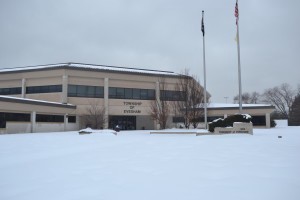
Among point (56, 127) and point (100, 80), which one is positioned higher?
point (100, 80)

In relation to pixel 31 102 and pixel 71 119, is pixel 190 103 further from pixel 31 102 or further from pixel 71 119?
pixel 31 102

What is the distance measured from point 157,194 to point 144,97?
1750 inches

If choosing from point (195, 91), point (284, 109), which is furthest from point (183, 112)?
point (284, 109)

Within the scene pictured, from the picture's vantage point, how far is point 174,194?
17.9 ft

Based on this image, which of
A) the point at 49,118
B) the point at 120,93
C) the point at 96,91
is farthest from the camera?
the point at 120,93

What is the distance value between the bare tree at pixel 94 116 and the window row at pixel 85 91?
1.52m

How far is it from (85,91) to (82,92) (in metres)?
0.60

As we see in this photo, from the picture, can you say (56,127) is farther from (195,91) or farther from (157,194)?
(157,194)

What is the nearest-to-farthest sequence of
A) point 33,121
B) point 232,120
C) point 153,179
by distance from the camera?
point 153,179, point 232,120, point 33,121

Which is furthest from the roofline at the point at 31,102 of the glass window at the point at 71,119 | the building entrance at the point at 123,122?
the building entrance at the point at 123,122

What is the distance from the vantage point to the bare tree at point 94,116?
41094mm

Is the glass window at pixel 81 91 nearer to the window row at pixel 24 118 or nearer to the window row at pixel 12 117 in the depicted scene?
the window row at pixel 24 118

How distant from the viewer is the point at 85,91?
45781 millimetres

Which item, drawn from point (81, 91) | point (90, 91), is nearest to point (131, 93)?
point (90, 91)
